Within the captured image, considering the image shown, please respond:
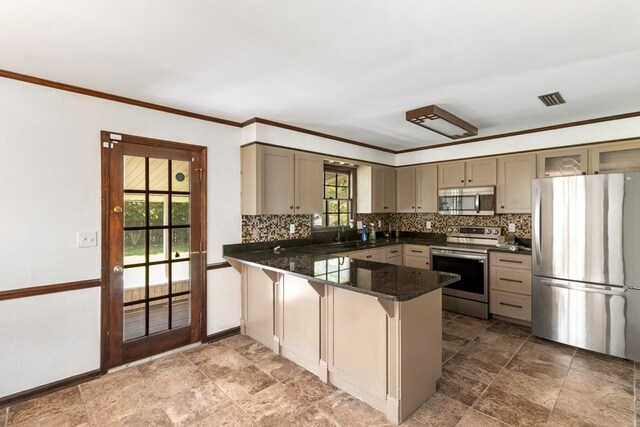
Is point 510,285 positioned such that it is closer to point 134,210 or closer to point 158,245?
point 158,245

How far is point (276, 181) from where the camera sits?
11.9 feet

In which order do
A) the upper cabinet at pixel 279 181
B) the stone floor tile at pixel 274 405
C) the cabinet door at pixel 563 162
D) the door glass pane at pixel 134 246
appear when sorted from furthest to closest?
the cabinet door at pixel 563 162, the upper cabinet at pixel 279 181, the door glass pane at pixel 134 246, the stone floor tile at pixel 274 405

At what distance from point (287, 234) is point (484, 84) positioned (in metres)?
2.67

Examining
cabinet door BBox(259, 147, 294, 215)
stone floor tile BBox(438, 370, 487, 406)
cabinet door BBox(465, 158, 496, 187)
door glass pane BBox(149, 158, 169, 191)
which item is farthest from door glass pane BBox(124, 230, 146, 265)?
cabinet door BBox(465, 158, 496, 187)

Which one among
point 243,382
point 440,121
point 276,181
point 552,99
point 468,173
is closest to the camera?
point 243,382

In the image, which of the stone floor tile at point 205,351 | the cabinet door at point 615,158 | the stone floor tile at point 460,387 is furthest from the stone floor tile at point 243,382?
the cabinet door at point 615,158

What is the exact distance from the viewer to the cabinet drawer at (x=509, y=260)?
3.71m

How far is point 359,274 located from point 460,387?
46.9 inches

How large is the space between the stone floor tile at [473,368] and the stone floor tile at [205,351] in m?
2.13

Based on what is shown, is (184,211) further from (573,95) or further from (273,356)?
(573,95)

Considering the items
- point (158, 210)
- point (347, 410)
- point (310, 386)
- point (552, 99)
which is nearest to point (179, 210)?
point (158, 210)

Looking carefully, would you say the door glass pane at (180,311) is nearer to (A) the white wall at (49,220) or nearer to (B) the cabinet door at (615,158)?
(A) the white wall at (49,220)

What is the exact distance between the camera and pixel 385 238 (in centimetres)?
539

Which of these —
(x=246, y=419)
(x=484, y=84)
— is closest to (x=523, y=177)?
(x=484, y=84)
